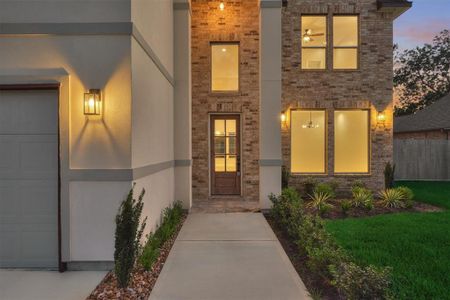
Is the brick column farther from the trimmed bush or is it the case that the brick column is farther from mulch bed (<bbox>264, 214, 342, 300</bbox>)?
the trimmed bush

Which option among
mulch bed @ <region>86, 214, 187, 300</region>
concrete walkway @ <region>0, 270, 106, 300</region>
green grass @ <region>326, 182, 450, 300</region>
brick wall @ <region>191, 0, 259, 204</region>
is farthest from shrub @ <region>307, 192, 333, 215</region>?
concrete walkway @ <region>0, 270, 106, 300</region>

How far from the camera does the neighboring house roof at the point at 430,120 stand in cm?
1742

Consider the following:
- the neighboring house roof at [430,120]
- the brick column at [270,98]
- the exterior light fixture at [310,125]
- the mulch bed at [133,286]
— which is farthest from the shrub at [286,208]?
the neighboring house roof at [430,120]

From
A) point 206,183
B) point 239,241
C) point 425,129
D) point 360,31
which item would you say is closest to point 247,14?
point 360,31

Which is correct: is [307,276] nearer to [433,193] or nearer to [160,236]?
[160,236]

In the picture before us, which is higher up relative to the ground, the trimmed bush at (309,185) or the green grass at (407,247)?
the trimmed bush at (309,185)

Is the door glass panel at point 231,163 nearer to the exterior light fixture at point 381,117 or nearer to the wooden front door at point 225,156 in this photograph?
the wooden front door at point 225,156

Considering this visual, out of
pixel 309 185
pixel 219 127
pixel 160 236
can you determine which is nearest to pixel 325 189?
pixel 309 185

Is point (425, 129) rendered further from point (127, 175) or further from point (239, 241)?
point (127, 175)

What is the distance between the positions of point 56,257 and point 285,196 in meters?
5.05

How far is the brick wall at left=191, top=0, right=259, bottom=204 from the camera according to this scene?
379 inches

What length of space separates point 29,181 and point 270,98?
5.54 metres

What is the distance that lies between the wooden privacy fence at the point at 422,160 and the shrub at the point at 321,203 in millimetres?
7260

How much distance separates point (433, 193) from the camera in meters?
10.8
